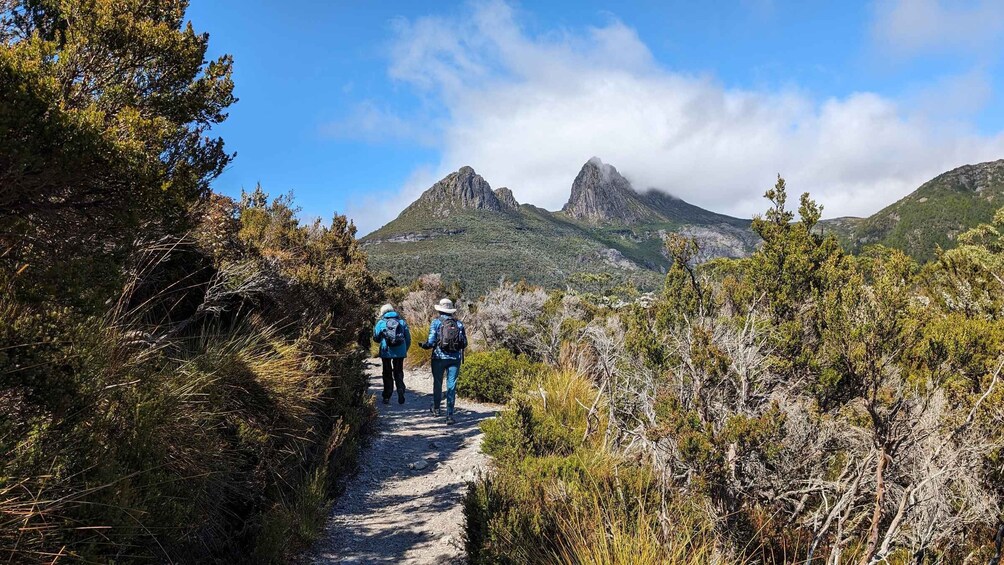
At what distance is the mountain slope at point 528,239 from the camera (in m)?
52.9

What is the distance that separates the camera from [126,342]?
3.08 meters

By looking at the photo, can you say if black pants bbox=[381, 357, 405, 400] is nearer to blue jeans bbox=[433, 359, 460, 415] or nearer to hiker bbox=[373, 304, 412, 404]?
hiker bbox=[373, 304, 412, 404]

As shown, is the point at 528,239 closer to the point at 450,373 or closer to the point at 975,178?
the point at 450,373

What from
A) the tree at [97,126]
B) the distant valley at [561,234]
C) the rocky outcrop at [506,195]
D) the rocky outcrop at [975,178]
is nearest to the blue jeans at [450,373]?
the tree at [97,126]

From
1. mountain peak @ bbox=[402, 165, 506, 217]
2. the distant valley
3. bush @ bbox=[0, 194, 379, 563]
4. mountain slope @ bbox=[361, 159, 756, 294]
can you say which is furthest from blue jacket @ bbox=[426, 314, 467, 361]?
mountain peak @ bbox=[402, 165, 506, 217]

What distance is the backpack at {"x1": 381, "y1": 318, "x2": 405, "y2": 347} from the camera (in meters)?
7.80

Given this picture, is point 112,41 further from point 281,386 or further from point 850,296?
point 850,296

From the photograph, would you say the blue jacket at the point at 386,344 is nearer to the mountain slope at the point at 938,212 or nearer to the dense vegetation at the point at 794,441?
the dense vegetation at the point at 794,441

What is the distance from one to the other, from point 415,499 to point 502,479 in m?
1.66

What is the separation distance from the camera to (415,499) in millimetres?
4879

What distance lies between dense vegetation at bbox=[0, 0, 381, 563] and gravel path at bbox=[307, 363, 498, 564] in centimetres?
39

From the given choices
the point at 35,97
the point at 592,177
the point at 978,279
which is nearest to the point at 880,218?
the point at 592,177

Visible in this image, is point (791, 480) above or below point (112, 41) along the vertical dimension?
below

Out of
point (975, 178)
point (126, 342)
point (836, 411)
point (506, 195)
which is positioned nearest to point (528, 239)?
point (506, 195)
